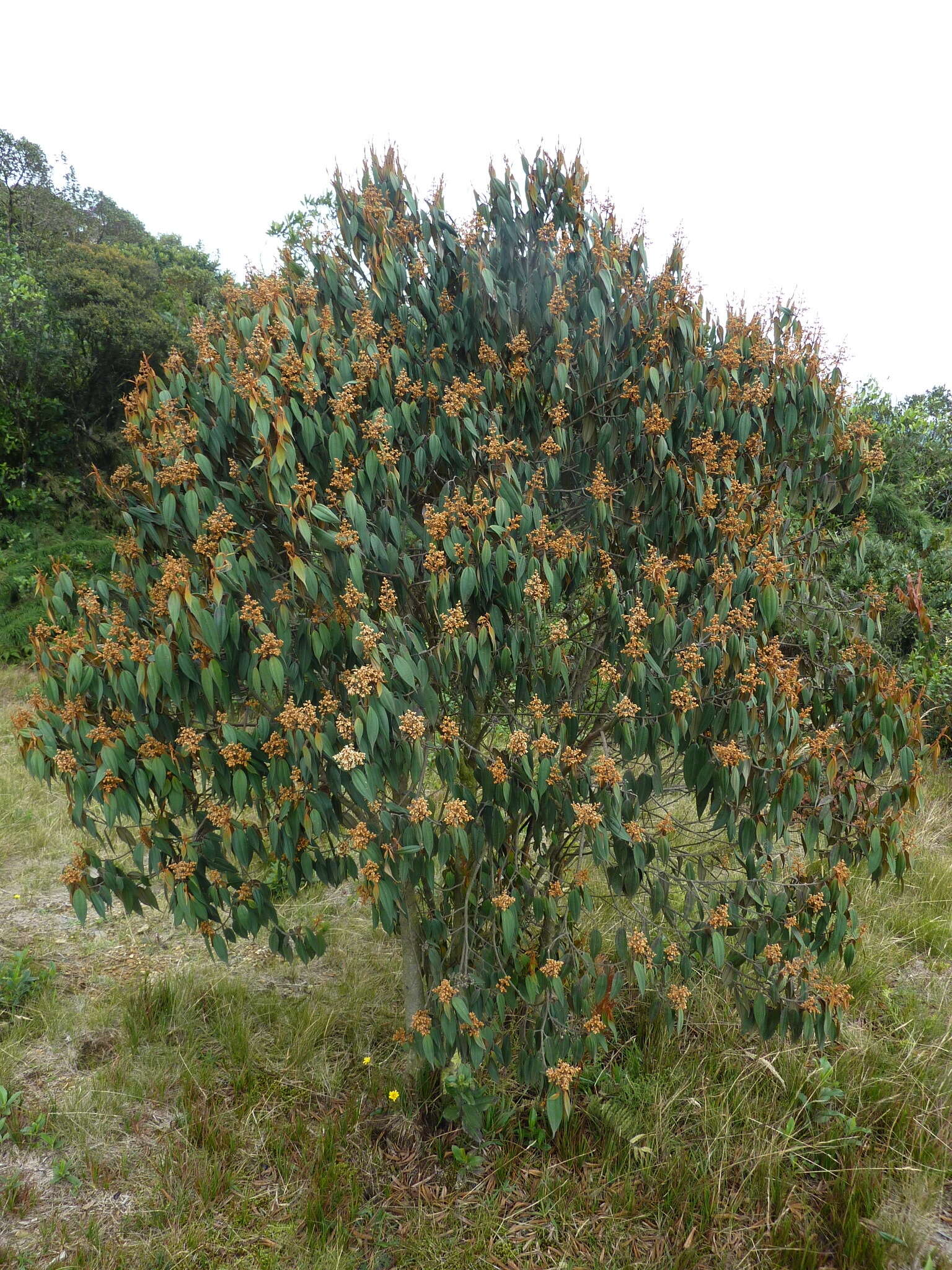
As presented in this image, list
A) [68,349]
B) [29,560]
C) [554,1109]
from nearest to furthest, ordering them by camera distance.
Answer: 1. [554,1109]
2. [29,560]
3. [68,349]

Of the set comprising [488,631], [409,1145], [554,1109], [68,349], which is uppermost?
[68,349]

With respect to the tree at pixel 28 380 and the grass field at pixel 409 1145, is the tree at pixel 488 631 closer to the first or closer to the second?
the grass field at pixel 409 1145

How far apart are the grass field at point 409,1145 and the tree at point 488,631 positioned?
427 millimetres

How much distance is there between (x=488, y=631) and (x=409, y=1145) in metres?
2.21

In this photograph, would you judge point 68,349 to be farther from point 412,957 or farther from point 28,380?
point 412,957

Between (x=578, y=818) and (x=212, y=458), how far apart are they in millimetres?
1654

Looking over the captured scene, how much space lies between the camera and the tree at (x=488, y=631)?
2.39 meters

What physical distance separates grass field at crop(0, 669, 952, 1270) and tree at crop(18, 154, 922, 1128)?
43 centimetres

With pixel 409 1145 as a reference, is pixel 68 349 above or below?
Result: above

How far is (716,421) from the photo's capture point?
2889 millimetres

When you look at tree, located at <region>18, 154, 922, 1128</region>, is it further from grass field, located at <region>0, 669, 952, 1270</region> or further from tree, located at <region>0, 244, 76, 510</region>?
tree, located at <region>0, 244, 76, 510</region>

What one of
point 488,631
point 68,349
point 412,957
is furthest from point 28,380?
point 488,631

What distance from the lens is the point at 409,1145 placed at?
3.17 meters

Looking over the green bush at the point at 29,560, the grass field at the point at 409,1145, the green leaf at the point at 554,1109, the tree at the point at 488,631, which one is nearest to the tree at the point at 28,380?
the green bush at the point at 29,560
